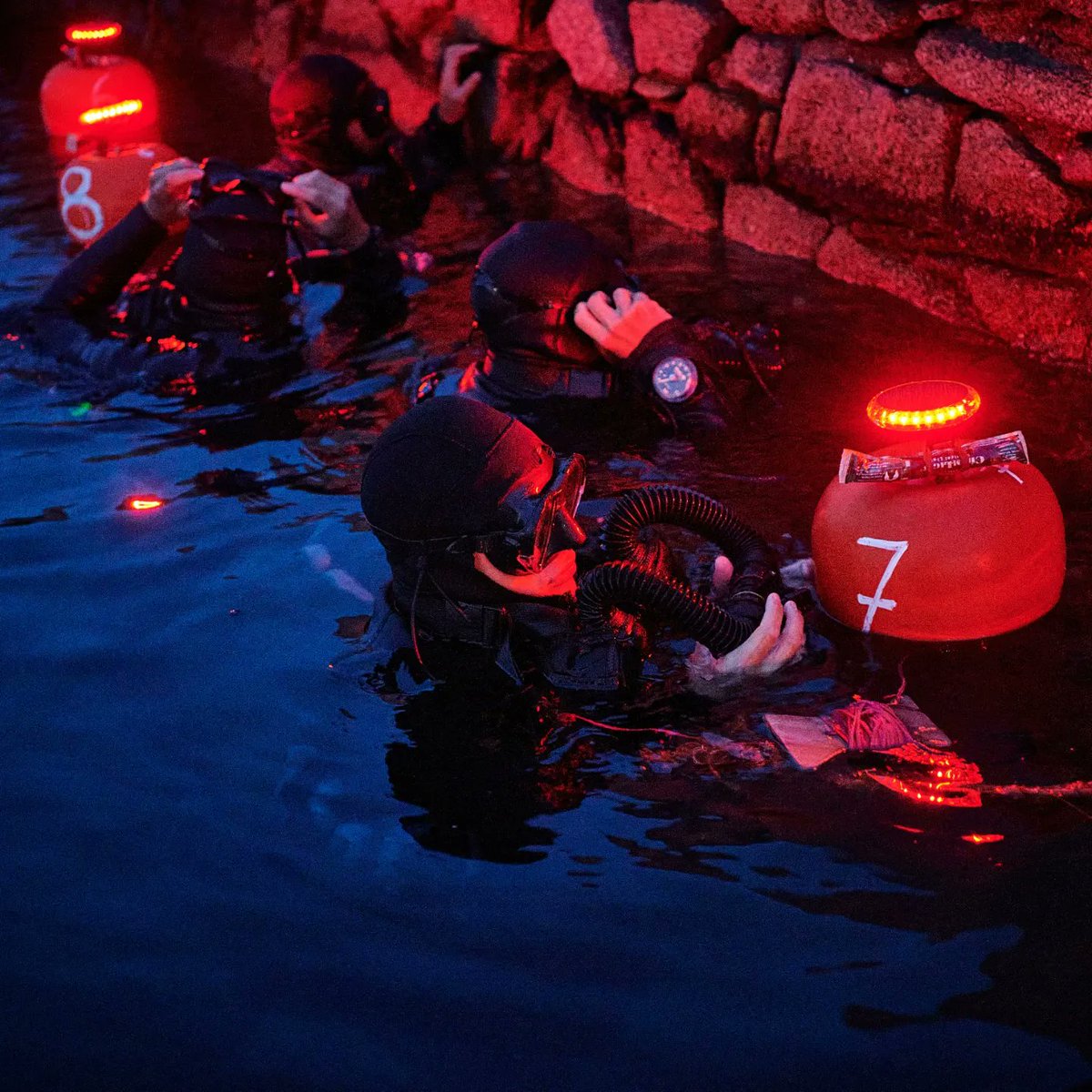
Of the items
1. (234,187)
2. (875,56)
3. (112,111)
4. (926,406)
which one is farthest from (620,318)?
(112,111)

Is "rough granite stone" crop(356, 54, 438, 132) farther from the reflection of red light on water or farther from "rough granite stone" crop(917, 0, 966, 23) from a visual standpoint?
the reflection of red light on water

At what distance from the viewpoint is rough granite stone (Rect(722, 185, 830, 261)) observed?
27.0ft

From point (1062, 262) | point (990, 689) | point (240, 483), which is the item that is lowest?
point (240, 483)

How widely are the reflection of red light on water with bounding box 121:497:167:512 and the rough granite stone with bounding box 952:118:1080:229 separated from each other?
453cm

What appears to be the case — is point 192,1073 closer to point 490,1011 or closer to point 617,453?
point 490,1011

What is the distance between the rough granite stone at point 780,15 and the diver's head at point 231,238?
3.28m

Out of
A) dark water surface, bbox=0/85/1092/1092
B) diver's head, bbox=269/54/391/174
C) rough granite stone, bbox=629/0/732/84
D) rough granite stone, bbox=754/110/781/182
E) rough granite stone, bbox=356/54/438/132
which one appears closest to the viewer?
dark water surface, bbox=0/85/1092/1092

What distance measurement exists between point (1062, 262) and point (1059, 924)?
169 inches

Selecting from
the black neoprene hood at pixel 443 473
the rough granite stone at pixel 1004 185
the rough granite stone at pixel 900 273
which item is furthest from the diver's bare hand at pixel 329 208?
the black neoprene hood at pixel 443 473

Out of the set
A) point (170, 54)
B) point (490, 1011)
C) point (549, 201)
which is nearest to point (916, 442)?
point (490, 1011)

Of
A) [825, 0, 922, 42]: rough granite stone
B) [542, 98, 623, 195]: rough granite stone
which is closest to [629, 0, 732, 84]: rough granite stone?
[542, 98, 623, 195]: rough granite stone

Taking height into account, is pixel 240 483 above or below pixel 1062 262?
below

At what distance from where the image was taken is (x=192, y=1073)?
10.2 ft

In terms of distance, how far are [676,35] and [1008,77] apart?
9.69 feet
